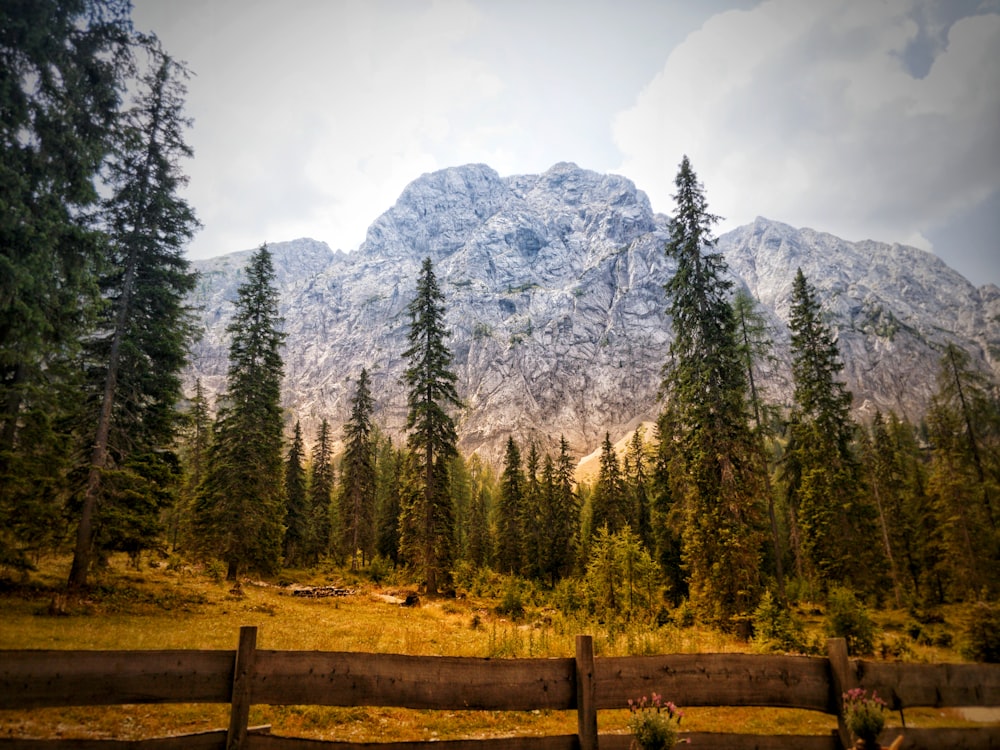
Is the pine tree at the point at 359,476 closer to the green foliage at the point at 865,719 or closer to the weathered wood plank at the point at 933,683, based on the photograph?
the weathered wood plank at the point at 933,683

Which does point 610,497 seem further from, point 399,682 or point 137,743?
point 137,743

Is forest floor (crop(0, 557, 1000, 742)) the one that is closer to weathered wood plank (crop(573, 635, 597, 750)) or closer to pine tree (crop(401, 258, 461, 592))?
pine tree (crop(401, 258, 461, 592))

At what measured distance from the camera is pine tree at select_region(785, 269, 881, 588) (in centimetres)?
2677

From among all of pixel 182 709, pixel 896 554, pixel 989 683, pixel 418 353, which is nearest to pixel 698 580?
pixel 989 683

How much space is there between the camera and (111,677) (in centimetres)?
498

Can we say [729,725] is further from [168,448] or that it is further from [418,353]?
[418,353]

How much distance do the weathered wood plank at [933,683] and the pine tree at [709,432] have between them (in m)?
12.3

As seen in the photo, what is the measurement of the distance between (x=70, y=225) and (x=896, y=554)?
58072 millimetres

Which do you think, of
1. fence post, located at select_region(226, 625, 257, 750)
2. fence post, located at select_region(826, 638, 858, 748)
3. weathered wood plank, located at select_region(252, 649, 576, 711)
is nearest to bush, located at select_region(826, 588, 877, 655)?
fence post, located at select_region(826, 638, 858, 748)

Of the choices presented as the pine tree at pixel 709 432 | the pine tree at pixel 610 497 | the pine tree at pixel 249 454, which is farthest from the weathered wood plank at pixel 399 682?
the pine tree at pixel 610 497

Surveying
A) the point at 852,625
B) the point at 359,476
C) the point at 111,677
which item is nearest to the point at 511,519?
the point at 359,476

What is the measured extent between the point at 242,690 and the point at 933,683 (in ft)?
26.1

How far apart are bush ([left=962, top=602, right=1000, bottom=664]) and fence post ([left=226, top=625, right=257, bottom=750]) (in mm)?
16647

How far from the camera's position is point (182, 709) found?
8.92 meters
